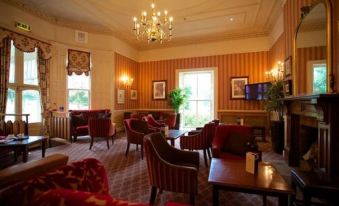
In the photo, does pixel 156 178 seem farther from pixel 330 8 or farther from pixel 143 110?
pixel 143 110

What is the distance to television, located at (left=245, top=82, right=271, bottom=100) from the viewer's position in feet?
21.5

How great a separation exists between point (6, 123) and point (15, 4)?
328cm

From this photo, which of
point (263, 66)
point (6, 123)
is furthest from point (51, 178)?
point (263, 66)

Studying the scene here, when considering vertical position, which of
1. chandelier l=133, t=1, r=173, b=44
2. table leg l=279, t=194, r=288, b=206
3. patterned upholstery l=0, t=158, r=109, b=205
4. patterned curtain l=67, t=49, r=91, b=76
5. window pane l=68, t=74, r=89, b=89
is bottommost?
table leg l=279, t=194, r=288, b=206

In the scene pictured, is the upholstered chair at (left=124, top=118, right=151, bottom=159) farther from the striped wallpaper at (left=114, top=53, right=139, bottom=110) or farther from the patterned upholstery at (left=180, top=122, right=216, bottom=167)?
the striped wallpaper at (left=114, top=53, right=139, bottom=110)

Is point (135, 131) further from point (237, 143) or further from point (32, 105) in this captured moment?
point (32, 105)

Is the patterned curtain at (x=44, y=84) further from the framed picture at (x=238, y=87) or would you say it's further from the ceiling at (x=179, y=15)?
the framed picture at (x=238, y=87)

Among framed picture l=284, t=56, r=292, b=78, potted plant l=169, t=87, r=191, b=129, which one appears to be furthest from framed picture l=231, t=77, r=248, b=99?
framed picture l=284, t=56, r=292, b=78

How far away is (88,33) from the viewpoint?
732 centimetres

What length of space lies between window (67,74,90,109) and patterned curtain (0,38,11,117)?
2042 millimetres

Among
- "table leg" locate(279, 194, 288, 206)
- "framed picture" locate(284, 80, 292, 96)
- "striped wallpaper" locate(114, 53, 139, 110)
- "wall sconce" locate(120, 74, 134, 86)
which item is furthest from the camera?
"wall sconce" locate(120, 74, 134, 86)

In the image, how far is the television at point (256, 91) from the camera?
656cm

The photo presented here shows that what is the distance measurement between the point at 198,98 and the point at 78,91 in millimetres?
4964

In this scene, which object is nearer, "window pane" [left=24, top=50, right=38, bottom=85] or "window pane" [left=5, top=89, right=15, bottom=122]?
"window pane" [left=5, top=89, right=15, bottom=122]
